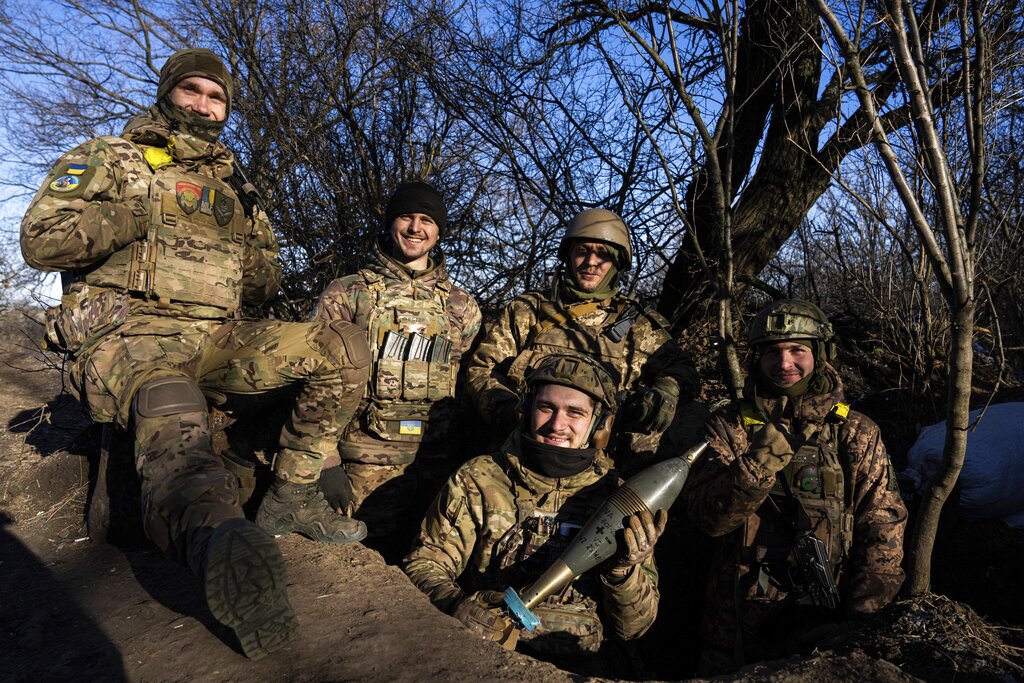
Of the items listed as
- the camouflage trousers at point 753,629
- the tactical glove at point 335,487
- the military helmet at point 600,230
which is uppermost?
the military helmet at point 600,230

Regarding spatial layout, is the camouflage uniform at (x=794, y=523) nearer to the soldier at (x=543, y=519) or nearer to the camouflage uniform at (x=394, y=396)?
the soldier at (x=543, y=519)

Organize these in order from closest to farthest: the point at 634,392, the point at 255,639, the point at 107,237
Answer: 1. the point at 255,639
2. the point at 107,237
3. the point at 634,392

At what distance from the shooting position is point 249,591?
2.33 metres

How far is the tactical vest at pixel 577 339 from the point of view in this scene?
4398 millimetres

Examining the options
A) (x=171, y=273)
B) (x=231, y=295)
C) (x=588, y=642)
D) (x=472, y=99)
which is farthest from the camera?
(x=472, y=99)

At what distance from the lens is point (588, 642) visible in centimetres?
300

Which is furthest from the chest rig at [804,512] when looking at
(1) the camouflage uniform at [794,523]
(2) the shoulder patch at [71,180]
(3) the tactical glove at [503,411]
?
(2) the shoulder patch at [71,180]

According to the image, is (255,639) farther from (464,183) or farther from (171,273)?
(464,183)


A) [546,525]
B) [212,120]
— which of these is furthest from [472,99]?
[546,525]

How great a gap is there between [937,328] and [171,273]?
514 centimetres

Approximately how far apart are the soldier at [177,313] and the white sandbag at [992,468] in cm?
347

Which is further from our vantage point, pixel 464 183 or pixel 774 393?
pixel 464 183

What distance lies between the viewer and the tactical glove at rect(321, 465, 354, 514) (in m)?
3.76

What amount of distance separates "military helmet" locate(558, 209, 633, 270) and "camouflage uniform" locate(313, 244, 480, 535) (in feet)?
3.18
